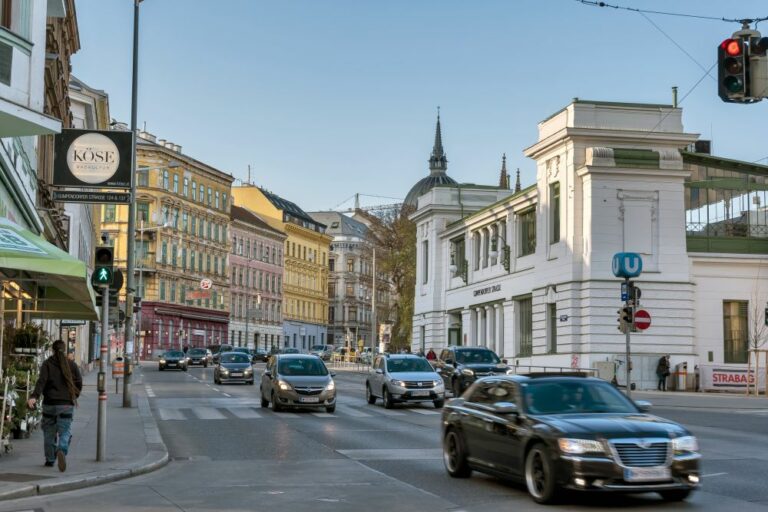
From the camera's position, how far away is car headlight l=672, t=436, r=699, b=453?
39.5ft

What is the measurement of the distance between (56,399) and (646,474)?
796 cm

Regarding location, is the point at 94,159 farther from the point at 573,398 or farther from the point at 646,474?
the point at 646,474

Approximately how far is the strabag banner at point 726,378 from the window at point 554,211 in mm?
9605

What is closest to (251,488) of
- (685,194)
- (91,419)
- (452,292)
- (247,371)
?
(91,419)

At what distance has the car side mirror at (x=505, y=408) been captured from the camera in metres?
13.3

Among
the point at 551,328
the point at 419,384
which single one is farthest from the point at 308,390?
the point at 551,328

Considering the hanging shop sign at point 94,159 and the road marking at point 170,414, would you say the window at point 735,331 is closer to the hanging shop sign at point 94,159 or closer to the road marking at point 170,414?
the road marking at point 170,414

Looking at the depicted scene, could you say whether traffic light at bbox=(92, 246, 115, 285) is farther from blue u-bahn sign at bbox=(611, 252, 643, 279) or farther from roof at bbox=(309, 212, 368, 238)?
roof at bbox=(309, 212, 368, 238)

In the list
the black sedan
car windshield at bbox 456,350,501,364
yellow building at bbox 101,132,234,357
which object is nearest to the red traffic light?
the black sedan

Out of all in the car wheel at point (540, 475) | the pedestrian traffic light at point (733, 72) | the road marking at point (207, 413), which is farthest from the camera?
the road marking at point (207, 413)

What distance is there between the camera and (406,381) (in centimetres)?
3241

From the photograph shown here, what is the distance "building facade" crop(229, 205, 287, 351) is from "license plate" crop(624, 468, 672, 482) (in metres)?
101

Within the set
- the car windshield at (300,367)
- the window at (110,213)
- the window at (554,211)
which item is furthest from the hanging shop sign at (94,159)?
the window at (110,213)

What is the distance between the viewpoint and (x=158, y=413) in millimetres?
30094
